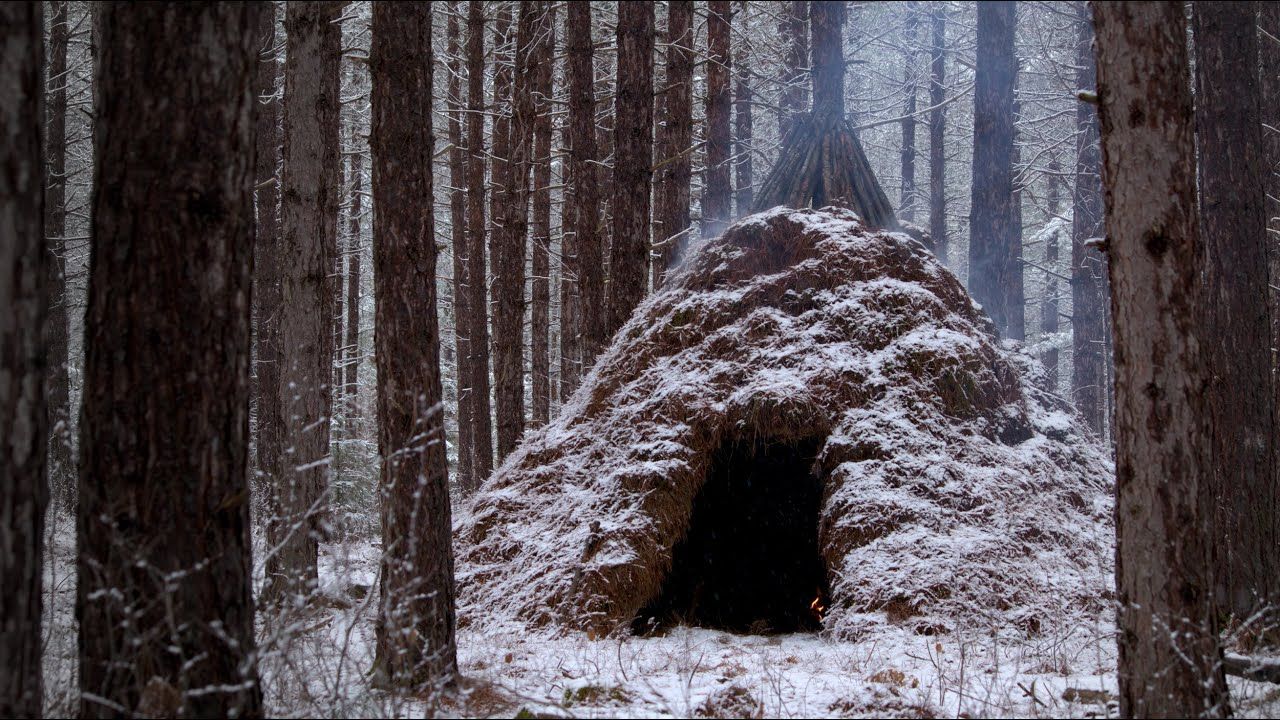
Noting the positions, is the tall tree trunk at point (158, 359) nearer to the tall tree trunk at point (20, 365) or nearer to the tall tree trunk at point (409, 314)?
the tall tree trunk at point (20, 365)

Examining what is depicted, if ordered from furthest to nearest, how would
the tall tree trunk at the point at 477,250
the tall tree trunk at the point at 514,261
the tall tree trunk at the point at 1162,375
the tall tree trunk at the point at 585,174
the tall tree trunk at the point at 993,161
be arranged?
the tall tree trunk at the point at 993,161 < the tall tree trunk at the point at 477,250 < the tall tree trunk at the point at 514,261 < the tall tree trunk at the point at 585,174 < the tall tree trunk at the point at 1162,375

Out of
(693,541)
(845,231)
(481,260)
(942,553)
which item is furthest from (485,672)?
(481,260)

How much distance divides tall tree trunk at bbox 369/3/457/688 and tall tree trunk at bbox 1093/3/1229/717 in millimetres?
3104

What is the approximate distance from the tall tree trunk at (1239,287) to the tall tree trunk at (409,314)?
5.30 meters

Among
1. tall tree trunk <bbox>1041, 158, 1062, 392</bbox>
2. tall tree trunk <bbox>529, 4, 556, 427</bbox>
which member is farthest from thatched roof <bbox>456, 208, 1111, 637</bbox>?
tall tree trunk <bbox>1041, 158, 1062, 392</bbox>

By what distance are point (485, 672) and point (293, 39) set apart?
18.8 feet

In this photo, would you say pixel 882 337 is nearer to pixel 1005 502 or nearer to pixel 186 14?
pixel 1005 502

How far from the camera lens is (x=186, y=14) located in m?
2.89

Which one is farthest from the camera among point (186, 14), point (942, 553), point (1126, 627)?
point (942, 553)

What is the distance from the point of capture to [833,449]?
591 cm

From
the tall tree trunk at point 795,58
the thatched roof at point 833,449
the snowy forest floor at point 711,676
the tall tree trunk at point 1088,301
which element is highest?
the tall tree trunk at point 795,58

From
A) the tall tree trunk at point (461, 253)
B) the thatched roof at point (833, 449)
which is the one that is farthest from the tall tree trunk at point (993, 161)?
the tall tree trunk at point (461, 253)

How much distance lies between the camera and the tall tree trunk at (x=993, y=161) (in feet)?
43.1

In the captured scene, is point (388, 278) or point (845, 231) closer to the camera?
point (388, 278)
